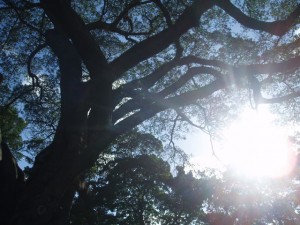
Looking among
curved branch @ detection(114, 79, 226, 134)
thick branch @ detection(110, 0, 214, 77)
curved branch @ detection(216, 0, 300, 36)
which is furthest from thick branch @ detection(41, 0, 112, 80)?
curved branch @ detection(216, 0, 300, 36)

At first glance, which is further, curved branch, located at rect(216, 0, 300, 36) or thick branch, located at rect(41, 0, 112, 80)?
curved branch, located at rect(216, 0, 300, 36)

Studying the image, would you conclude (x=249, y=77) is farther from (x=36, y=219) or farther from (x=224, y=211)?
(x=224, y=211)

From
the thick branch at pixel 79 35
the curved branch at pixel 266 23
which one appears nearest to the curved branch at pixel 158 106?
the thick branch at pixel 79 35

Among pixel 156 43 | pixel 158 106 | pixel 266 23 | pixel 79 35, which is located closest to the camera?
pixel 79 35

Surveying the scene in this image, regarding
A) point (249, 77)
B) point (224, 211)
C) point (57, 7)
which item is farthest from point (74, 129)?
A: point (224, 211)

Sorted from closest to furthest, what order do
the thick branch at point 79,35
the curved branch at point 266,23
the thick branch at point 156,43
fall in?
1. the thick branch at point 79,35
2. the thick branch at point 156,43
3. the curved branch at point 266,23

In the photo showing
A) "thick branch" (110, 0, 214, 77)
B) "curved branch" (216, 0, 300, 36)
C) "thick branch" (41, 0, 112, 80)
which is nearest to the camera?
"thick branch" (41, 0, 112, 80)

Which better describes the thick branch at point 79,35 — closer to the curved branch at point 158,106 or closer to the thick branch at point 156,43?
the thick branch at point 156,43

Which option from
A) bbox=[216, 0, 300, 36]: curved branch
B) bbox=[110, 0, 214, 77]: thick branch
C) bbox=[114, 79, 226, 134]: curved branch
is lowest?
bbox=[114, 79, 226, 134]: curved branch

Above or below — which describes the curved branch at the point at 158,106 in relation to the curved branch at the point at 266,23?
below

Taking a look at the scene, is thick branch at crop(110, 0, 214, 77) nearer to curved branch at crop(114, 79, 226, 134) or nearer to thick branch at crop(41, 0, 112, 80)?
thick branch at crop(41, 0, 112, 80)

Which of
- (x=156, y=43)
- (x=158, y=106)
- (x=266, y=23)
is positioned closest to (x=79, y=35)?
(x=156, y=43)

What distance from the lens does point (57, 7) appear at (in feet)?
25.5

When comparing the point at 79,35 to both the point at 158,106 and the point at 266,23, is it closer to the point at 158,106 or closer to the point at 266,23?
the point at 158,106
